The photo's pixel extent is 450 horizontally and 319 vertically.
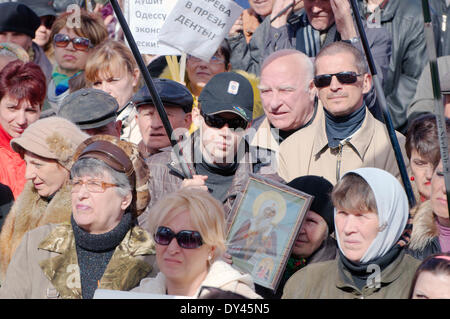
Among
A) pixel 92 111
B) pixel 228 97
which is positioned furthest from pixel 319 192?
pixel 92 111

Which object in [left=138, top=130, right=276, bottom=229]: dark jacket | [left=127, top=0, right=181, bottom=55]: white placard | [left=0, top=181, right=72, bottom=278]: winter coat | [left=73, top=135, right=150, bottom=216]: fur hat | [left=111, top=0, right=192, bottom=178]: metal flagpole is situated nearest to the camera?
[left=73, top=135, right=150, bottom=216]: fur hat

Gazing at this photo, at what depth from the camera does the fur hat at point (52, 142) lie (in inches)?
217

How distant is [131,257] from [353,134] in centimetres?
169

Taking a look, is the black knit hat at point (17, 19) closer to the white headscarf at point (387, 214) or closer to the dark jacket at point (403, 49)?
the dark jacket at point (403, 49)

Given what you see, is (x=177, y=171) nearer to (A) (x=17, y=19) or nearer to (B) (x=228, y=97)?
(B) (x=228, y=97)

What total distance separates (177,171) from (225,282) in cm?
139

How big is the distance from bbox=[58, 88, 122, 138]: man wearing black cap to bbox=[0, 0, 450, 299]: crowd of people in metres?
0.01

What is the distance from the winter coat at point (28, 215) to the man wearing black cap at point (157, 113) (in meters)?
1.04

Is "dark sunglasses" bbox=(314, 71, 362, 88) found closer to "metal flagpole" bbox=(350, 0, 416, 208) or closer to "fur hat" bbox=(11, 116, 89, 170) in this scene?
"metal flagpole" bbox=(350, 0, 416, 208)

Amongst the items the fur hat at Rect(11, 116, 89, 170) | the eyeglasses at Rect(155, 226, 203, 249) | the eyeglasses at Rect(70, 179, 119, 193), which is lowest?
the fur hat at Rect(11, 116, 89, 170)

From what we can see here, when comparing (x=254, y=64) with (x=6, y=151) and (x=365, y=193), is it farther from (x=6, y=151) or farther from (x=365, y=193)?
(x=365, y=193)

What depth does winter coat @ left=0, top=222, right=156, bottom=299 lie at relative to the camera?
4.82m

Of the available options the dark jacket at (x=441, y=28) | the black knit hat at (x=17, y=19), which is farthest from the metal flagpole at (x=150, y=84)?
the black knit hat at (x=17, y=19)

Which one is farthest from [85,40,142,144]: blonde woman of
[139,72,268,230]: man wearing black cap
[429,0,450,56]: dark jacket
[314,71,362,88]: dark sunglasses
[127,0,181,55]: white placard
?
[429,0,450,56]: dark jacket
